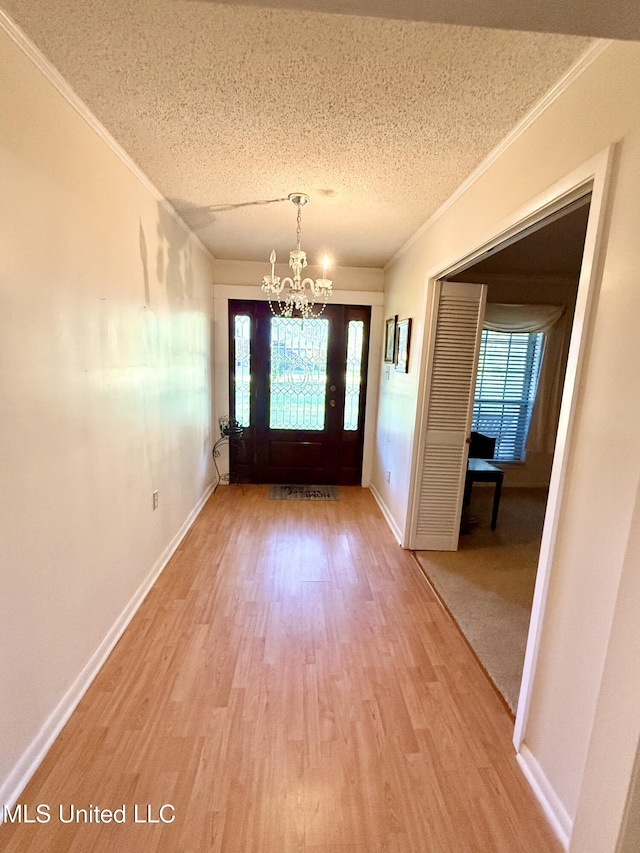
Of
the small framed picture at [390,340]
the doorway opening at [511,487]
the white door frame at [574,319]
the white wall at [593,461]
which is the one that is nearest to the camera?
the white wall at [593,461]

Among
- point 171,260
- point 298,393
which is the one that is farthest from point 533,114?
point 298,393

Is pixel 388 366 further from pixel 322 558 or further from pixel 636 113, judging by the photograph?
pixel 636 113

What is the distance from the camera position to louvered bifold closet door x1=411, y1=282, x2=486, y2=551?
8.48 ft

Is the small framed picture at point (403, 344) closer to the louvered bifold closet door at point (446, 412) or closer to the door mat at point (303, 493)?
the louvered bifold closet door at point (446, 412)

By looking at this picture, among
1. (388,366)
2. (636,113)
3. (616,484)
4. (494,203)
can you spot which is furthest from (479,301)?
(616,484)

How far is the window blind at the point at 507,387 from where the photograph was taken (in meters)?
4.26

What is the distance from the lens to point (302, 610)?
2197 millimetres

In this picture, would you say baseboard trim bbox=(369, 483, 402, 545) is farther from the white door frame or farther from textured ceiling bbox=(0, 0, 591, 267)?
textured ceiling bbox=(0, 0, 591, 267)

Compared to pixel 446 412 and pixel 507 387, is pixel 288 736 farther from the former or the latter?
pixel 507 387

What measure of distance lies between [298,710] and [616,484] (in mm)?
1464

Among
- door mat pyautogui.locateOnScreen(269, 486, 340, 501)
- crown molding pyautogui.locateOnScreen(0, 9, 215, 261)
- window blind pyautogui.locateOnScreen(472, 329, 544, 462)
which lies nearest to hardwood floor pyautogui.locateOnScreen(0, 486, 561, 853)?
door mat pyautogui.locateOnScreen(269, 486, 340, 501)

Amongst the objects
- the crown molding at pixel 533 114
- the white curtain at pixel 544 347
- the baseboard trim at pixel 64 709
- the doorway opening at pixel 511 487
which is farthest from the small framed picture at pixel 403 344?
the baseboard trim at pixel 64 709

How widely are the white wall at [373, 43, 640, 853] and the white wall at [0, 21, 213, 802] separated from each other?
1.71 m

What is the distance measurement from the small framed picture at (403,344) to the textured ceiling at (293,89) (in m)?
1.00
